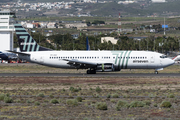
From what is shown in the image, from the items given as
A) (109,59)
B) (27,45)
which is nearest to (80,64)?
(109,59)

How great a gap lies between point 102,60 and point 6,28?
3216 inches

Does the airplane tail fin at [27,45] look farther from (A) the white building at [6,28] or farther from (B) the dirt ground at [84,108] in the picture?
(A) the white building at [6,28]

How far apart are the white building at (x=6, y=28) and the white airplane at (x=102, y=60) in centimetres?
7340

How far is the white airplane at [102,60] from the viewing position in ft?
191

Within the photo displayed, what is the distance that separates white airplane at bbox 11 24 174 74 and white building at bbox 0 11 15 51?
73399mm

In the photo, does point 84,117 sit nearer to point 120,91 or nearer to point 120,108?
point 120,108

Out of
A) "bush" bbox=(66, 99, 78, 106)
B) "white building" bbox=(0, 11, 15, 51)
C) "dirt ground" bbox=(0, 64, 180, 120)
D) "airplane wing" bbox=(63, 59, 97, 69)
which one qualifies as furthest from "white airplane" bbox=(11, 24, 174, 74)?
"white building" bbox=(0, 11, 15, 51)

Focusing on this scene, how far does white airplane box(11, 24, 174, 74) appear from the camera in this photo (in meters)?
58.3

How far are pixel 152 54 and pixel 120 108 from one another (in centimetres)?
3476

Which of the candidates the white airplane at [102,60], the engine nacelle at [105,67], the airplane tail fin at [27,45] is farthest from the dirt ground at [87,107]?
the airplane tail fin at [27,45]

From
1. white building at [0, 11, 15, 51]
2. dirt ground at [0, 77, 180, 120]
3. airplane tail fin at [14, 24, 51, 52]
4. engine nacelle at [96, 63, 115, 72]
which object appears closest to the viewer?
dirt ground at [0, 77, 180, 120]

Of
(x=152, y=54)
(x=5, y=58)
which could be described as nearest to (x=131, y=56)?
(x=152, y=54)

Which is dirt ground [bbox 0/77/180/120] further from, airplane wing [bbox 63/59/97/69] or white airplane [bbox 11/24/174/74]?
white airplane [bbox 11/24/174/74]

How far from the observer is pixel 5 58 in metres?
117
